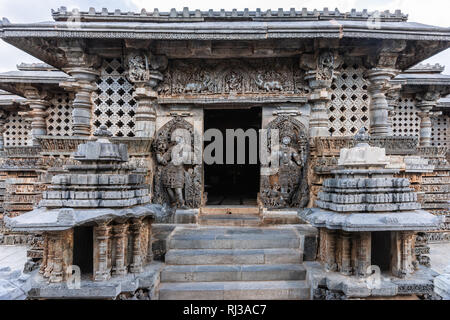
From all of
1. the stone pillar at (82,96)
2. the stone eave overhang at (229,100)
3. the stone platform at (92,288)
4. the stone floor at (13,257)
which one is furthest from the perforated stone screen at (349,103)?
the stone floor at (13,257)

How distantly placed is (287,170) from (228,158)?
151 centimetres

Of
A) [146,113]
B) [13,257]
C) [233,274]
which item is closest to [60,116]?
[146,113]

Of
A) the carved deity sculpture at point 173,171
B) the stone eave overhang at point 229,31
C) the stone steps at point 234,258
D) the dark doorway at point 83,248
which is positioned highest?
the stone eave overhang at point 229,31

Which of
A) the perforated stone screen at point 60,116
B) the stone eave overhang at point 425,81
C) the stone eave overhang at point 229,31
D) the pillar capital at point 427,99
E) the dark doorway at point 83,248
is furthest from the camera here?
the pillar capital at point 427,99

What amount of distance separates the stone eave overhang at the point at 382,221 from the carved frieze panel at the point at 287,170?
2086 millimetres

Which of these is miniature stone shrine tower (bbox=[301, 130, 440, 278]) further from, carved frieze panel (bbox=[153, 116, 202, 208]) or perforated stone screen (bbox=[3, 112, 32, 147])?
perforated stone screen (bbox=[3, 112, 32, 147])

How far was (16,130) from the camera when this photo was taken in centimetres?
1050

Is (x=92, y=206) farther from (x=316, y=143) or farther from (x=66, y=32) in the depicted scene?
(x=316, y=143)

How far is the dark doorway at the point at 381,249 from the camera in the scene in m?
4.17

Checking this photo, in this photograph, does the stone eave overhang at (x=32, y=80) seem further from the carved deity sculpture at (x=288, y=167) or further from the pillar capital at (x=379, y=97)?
the pillar capital at (x=379, y=97)

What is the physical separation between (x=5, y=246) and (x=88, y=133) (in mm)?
4492

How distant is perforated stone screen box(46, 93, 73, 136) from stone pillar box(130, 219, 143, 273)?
4.61 metres

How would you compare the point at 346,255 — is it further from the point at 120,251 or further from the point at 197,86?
the point at 197,86

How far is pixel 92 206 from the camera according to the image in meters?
3.61
